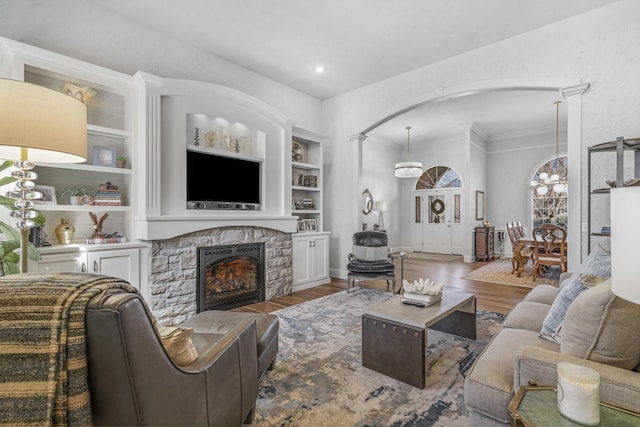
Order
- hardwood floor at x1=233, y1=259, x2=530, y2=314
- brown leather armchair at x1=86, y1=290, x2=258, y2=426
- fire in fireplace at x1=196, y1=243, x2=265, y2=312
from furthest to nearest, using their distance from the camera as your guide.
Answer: hardwood floor at x1=233, y1=259, x2=530, y2=314 → fire in fireplace at x1=196, y1=243, x2=265, y2=312 → brown leather armchair at x1=86, y1=290, x2=258, y2=426

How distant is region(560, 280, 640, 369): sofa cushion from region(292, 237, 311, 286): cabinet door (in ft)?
12.2

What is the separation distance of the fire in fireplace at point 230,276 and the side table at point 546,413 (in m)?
3.26

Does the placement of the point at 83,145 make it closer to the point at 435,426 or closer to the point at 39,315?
the point at 39,315

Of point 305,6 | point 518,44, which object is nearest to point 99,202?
point 305,6

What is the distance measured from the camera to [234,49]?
4133 mm

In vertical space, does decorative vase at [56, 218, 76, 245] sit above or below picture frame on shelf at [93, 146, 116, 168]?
below

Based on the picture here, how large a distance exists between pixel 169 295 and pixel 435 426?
2779 millimetres

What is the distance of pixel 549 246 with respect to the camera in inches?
216

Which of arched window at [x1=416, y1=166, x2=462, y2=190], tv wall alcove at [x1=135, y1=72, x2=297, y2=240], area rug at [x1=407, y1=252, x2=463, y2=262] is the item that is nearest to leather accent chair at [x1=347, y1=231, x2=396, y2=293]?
tv wall alcove at [x1=135, y1=72, x2=297, y2=240]

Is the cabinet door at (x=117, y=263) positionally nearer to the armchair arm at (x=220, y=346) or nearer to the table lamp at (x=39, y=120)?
the table lamp at (x=39, y=120)

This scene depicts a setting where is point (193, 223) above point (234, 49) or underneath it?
underneath

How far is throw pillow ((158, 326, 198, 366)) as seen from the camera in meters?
1.20

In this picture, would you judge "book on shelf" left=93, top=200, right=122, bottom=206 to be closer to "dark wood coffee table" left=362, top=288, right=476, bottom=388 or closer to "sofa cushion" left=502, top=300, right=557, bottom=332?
"dark wood coffee table" left=362, top=288, right=476, bottom=388

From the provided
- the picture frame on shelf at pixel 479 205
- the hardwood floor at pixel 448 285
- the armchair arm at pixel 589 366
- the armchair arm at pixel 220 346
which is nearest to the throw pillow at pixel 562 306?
the armchair arm at pixel 589 366
